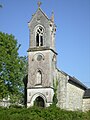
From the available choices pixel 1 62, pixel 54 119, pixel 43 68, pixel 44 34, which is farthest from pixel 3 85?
pixel 54 119

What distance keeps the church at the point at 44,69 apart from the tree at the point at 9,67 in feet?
7.18

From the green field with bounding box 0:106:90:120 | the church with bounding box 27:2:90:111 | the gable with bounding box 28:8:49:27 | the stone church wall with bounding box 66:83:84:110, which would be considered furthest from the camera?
the stone church wall with bounding box 66:83:84:110

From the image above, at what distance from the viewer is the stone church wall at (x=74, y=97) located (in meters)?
52.0

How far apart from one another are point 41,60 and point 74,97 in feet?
35.7

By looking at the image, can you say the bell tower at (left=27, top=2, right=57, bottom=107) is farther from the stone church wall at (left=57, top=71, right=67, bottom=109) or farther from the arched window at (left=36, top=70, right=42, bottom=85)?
the stone church wall at (left=57, top=71, right=67, bottom=109)

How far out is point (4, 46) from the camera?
1937 inches

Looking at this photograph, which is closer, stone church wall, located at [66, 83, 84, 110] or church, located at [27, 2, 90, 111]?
church, located at [27, 2, 90, 111]

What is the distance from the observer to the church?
48.2 meters

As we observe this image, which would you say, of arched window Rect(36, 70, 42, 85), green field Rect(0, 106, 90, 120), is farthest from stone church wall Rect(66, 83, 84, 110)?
green field Rect(0, 106, 90, 120)

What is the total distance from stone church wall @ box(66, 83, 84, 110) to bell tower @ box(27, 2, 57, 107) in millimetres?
4239

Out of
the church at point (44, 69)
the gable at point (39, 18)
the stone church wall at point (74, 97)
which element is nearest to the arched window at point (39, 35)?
the church at point (44, 69)

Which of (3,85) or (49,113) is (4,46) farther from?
(49,113)

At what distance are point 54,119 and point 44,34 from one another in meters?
22.8

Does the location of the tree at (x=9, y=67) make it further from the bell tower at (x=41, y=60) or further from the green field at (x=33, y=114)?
the green field at (x=33, y=114)
